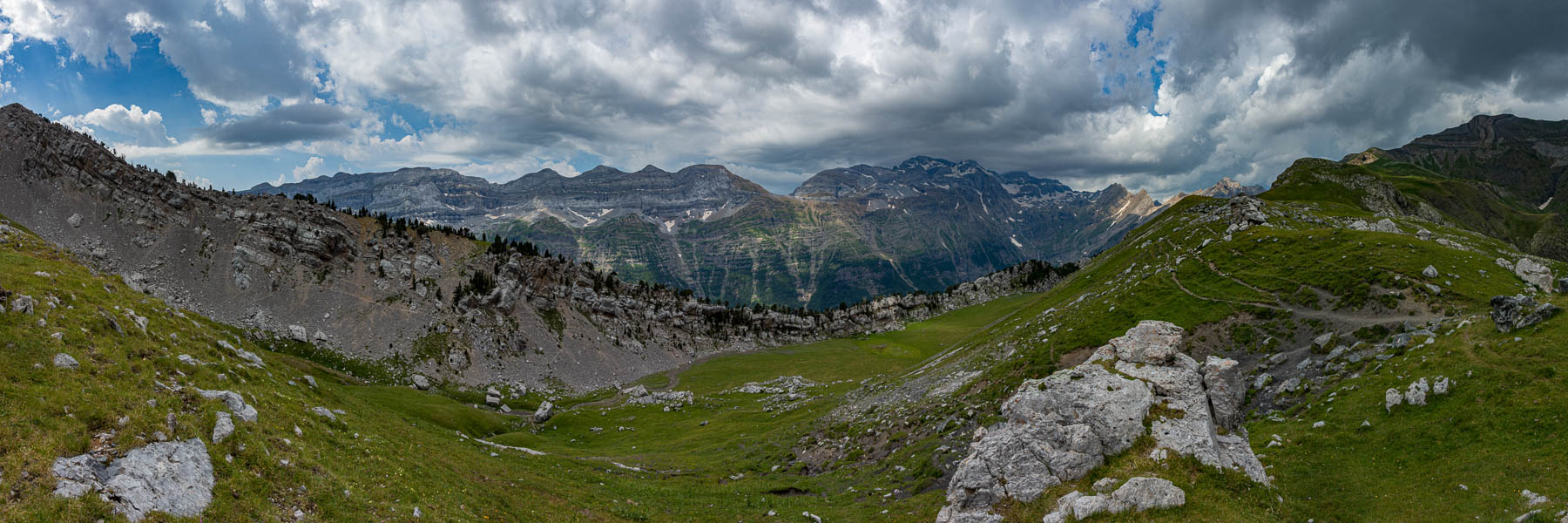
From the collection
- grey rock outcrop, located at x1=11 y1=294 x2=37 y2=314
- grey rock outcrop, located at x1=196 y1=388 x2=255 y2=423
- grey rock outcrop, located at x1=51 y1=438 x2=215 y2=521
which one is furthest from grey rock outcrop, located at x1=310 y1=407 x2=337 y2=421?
grey rock outcrop, located at x1=51 y1=438 x2=215 y2=521

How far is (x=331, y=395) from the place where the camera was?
3469 cm

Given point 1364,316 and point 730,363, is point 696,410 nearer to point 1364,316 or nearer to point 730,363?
point 730,363

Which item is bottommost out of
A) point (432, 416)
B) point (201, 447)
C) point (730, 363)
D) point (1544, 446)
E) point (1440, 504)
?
point (730, 363)

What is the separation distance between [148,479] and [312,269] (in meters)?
122

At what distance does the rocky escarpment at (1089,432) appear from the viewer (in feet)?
80.6

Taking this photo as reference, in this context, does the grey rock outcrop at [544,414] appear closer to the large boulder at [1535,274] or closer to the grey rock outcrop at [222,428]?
the grey rock outcrop at [222,428]

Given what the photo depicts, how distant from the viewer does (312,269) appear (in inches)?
4284

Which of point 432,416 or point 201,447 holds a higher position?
point 201,447

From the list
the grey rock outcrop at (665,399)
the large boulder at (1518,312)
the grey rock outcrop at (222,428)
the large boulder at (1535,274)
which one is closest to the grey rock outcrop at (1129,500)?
the large boulder at (1518,312)

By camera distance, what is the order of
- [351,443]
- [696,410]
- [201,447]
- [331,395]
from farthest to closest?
[696,410] → [331,395] → [351,443] → [201,447]

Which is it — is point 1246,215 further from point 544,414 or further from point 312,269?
point 312,269

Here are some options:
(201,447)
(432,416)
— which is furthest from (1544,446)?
(432,416)

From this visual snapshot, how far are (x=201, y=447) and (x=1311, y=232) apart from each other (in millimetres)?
104019

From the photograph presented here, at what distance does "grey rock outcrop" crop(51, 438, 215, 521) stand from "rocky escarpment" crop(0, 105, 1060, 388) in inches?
3727
